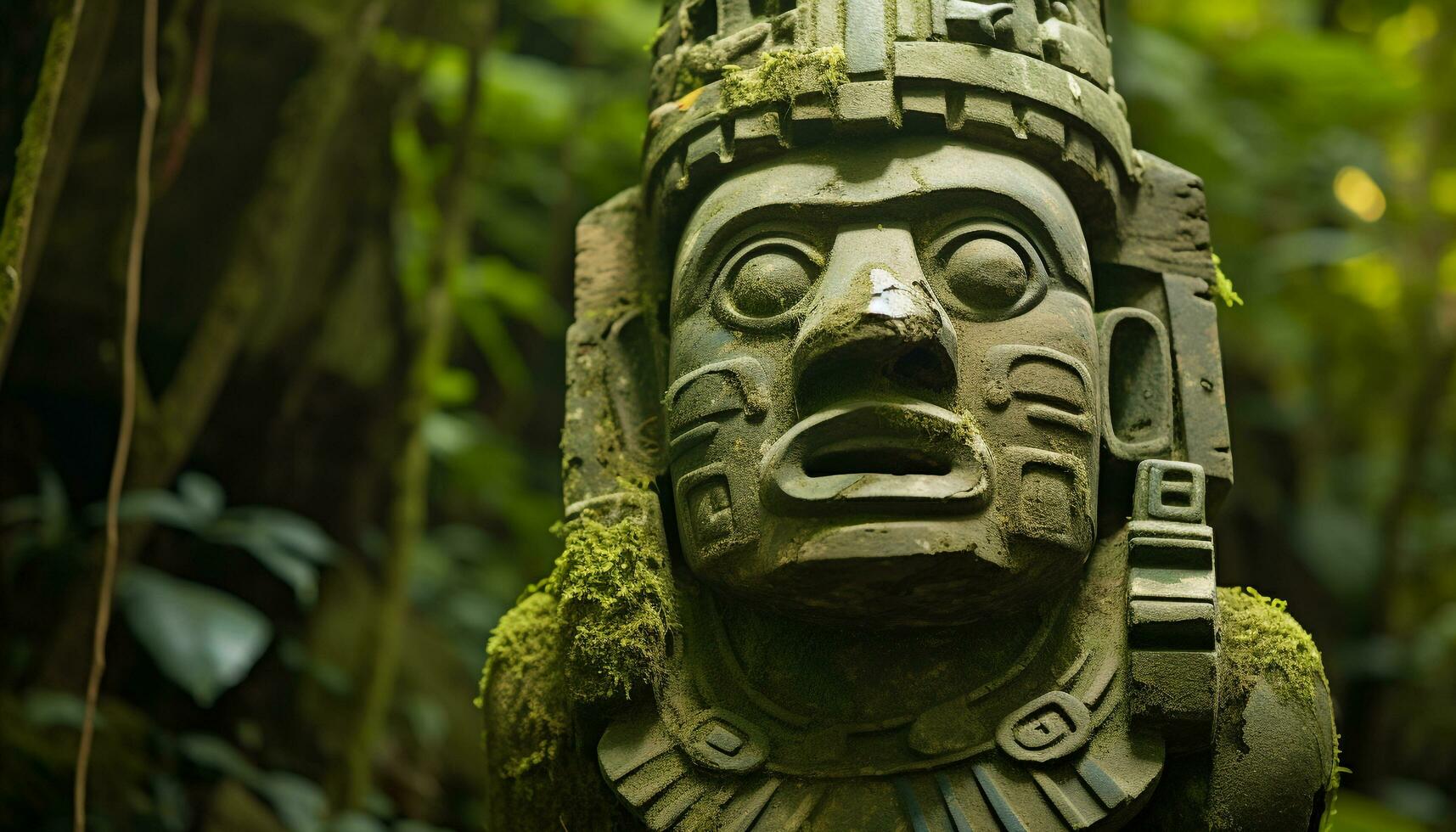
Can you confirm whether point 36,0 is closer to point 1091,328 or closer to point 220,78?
point 220,78

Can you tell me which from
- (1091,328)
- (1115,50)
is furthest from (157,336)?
(1115,50)

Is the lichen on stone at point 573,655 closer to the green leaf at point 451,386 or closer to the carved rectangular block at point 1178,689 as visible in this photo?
the carved rectangular block at point 1178,689

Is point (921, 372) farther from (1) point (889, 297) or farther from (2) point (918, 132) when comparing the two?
(2) point (918, 132)

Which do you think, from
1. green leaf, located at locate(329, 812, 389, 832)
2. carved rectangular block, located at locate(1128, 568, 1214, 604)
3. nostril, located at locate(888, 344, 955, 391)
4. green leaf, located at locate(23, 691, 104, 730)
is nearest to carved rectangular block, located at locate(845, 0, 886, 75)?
nostril, located at locate(888, 344, 955, 391)

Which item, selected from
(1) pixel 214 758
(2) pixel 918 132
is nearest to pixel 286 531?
(1) pixel 214 758

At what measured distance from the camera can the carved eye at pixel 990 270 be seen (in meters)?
2.24

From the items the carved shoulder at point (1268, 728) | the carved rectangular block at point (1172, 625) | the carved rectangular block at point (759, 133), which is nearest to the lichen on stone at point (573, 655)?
the carved rectangular block at point (759, 133)

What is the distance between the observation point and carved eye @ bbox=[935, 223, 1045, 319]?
88.1 inches

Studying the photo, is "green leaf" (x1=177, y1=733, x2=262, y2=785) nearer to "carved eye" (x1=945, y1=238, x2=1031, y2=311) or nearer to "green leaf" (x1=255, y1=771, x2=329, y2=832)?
"green leaf" (x1=255, y1=771, x2=329, y2=832)

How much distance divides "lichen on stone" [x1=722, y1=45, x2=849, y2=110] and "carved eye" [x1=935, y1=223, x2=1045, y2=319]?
1.20 ft

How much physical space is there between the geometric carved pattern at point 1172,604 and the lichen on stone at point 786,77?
92cm

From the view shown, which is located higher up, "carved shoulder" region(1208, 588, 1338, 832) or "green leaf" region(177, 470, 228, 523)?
"green leaf" region(177, 470, 228, 523)

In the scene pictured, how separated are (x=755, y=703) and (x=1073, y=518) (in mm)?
638

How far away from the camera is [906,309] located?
2064 mm
